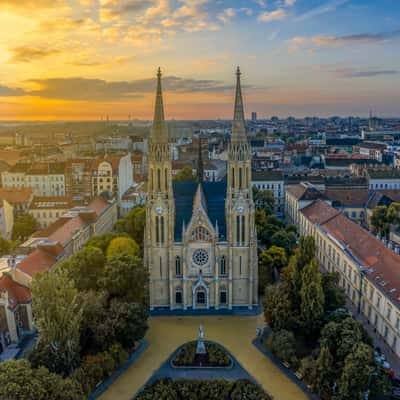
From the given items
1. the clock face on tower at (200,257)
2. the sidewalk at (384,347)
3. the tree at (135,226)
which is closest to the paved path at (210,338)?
the clock face on tower at (200,257)

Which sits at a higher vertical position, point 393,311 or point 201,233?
point 201,233

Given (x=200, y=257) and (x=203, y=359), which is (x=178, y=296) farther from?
(x=203, y=359)

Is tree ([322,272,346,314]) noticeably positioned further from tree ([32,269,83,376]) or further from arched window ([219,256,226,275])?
tree ([32,269,83,376])

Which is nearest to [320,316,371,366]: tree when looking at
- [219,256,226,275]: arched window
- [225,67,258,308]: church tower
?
[225,67,258,308]: church tower

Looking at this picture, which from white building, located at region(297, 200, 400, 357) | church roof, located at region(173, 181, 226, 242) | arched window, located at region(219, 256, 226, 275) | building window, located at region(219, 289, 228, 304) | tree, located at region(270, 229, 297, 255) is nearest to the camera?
white building, located at region(297, 200, 400, 357)

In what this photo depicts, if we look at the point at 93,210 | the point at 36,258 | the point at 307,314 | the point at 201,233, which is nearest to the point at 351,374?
the point at 307,314

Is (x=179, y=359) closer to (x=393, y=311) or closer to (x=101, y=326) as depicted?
(x=101, y=326)

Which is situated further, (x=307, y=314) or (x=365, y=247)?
(x=365, y=247)
